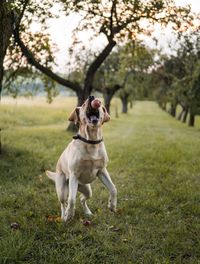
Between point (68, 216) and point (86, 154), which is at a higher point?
point (86, 154)

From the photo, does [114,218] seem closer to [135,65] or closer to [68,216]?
[68,216]

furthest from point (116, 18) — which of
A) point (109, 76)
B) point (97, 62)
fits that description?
point (109, 76)

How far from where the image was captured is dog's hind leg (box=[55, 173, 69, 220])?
23.2 feet

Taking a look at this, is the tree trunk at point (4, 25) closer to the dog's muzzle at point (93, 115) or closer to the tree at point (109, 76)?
the dog's muzzle at point (93, 115)

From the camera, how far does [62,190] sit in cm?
708

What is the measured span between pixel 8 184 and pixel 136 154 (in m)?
7.15

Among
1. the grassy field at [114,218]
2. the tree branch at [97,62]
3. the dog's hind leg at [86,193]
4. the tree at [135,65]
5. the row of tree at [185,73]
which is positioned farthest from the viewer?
the row of tree at [185,73]

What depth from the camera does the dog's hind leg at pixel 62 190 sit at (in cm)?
707

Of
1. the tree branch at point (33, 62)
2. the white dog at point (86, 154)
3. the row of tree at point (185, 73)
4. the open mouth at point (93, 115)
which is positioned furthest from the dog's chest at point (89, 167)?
the row of tree at point (185, 73)

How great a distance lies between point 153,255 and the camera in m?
5.70

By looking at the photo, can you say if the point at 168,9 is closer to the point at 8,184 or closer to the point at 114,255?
the point at 8,184

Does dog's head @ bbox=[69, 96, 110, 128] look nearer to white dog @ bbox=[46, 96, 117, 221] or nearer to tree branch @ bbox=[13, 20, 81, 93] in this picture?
white dog @ bbox=[46, 96, 117, 221]

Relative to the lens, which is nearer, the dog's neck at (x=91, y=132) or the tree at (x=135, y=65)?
the dog's neck at (x=91, y=132)

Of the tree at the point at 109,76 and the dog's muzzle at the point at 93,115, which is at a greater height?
the tree at the point at 109,76
